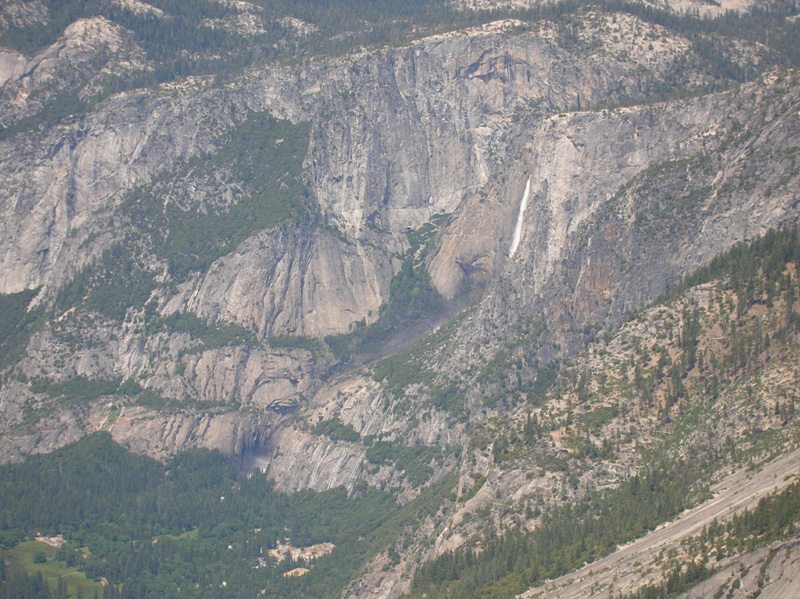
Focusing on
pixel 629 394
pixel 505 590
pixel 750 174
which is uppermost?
pixel 750 174

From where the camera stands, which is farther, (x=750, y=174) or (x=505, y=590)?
(x=750, y=174)

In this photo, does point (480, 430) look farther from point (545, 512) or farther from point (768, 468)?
point (768, 468)

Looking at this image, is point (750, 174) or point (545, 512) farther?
point (750, 174)

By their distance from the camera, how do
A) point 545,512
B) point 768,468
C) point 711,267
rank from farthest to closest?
point 711,267
point 545,512
point 768,468

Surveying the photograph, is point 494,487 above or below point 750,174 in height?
below

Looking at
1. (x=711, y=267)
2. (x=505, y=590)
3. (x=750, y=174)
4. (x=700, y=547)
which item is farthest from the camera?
(x=750, y=174)

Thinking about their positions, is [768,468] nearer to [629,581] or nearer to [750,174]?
[629,581]

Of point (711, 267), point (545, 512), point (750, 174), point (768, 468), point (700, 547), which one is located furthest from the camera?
point (750, 174)

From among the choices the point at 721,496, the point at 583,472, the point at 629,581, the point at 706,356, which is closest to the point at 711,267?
the point at 706,356

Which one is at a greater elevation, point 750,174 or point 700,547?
point 750,174

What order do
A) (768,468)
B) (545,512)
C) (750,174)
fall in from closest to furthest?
(768,468) < (545,512) < (750,174)
